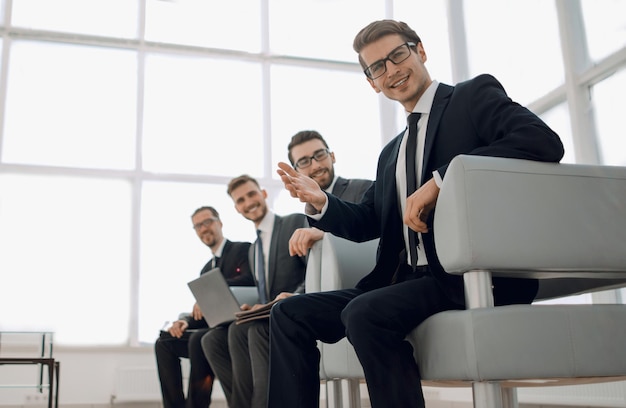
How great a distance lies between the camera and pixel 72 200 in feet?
19.1

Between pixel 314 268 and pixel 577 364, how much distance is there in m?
1.10

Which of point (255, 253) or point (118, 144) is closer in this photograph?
point (255, 253)

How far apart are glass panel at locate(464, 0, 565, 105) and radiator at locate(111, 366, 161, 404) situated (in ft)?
11.4

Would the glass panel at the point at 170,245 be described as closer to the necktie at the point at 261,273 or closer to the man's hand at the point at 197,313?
the man's hand at the point at 197,313

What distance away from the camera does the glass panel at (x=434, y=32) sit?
16.7 feet

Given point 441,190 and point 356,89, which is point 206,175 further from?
point 441,190

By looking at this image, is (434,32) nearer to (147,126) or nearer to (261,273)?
(147,126)

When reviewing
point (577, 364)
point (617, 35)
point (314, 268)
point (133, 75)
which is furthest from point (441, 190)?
point (133, 75)

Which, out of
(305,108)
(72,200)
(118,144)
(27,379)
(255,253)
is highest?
(305,108)

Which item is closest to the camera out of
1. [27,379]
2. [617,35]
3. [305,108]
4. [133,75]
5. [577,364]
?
[577,364]

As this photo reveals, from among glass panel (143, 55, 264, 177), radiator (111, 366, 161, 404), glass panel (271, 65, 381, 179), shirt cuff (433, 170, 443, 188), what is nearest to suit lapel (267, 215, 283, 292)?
shirt cuff (433, 170, 443, 188)

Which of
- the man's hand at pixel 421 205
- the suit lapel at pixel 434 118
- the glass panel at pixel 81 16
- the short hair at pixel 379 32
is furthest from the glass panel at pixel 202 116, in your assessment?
the man's hand at pixel 421 205

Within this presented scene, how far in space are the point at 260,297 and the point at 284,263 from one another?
0.22m

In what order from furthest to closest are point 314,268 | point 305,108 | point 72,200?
point 305,108 → point 72,200 → point 314,268
